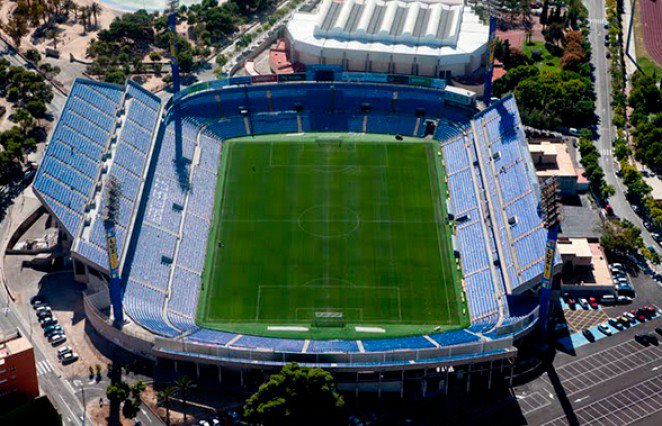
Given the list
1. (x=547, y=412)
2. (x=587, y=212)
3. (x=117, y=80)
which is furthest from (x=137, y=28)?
(x=547, y=412)

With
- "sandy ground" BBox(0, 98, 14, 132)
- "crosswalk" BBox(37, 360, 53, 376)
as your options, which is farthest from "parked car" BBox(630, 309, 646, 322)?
"sandy ground" BBox(0, 98, 14, 132)

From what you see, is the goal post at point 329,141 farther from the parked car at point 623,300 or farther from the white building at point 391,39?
the parked car at point 623,300

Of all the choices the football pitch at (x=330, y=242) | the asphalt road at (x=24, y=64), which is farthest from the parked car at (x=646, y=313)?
the asphalt road at (x=24, y=64)

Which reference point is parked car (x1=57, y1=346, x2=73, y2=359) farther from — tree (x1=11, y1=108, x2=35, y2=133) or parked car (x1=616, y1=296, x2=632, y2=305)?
parked car (x1=616, y1=296, x2=632, y2=305)

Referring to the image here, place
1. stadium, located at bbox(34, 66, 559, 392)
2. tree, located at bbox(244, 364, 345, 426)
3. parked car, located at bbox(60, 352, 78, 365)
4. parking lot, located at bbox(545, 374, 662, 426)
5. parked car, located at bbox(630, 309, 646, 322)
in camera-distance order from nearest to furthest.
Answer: tree, located at bbox(244, 364, 345, 426)
parking lot, located at bbox(545, 374, 662, 426)
parked car, located at bbox(60, 352, 78, 365)
stadium, located at bbox(34, 66, 559, 392)
parked car, located at bbox(630, 309, 646, 322)

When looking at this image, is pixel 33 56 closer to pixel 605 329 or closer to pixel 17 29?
pixel 17 29

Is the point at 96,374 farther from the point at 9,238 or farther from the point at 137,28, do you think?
the point at 137,28
